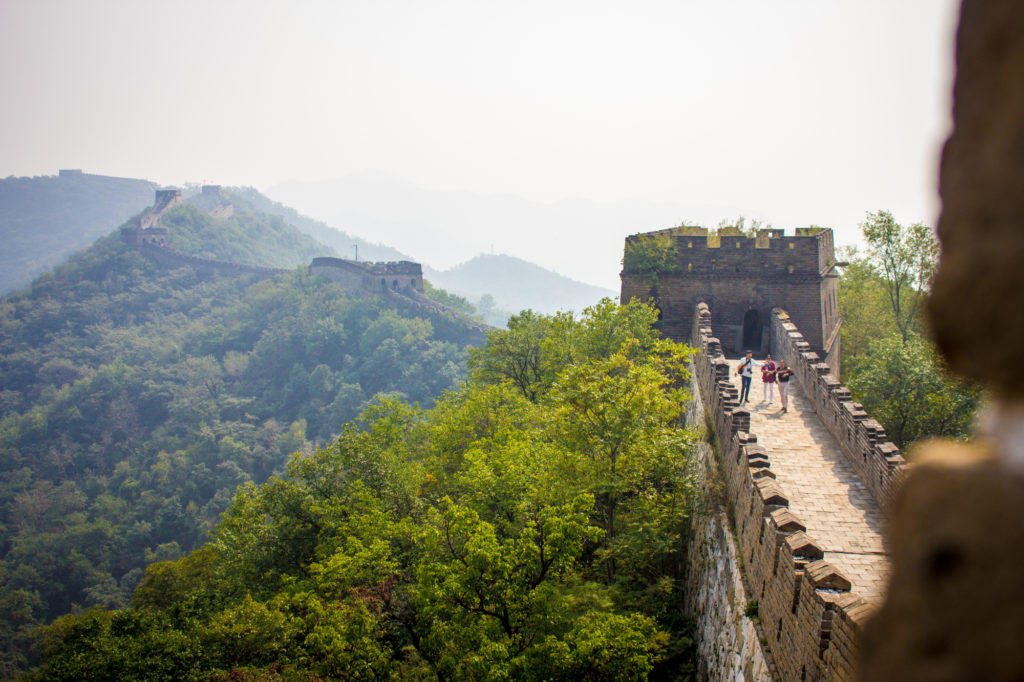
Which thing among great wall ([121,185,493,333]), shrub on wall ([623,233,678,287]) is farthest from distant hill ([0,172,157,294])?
shrub on wall ([623,233,678,287])

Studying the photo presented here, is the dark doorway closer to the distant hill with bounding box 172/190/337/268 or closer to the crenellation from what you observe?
the crenellation

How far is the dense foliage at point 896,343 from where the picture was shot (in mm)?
18062

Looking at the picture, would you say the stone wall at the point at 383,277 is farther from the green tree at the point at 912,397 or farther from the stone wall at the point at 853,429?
the stone wall at the point at 853,429

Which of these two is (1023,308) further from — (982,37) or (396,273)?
(396,273)

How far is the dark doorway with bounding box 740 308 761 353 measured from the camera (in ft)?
75.9

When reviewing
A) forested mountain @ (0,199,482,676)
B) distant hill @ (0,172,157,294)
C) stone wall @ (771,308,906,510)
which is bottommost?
forested mountain @ (0,199,482,676)

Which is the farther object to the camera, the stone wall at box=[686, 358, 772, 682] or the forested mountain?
the forested mountain

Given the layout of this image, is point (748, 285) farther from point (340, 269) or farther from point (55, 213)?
point (55, 213)

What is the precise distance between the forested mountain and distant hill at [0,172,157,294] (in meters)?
68.0

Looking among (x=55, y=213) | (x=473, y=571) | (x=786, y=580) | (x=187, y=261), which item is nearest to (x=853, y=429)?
(x=786, y=580)

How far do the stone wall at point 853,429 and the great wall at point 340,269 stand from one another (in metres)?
59.8

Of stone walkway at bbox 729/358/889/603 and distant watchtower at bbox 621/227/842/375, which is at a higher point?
distant watchtower at bbox 621/227/842/375

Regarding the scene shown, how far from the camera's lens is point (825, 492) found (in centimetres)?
1062

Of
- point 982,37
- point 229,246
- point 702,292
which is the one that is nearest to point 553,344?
point 702,292
